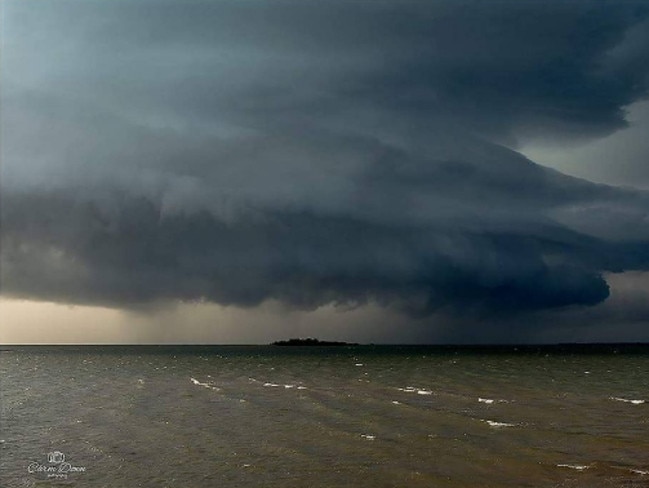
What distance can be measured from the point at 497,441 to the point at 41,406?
44.3m

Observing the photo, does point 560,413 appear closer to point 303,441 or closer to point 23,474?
point 303,441

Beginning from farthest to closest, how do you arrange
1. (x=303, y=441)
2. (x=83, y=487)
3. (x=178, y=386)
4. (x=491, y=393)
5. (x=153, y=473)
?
(x=178, y=386) < (x=491, y=393) < (x=303, y=441) < (x=153, y=473) < (x=83, y=487)

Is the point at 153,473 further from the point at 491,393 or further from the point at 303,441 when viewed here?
the point at 491,393

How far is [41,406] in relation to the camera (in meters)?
62.7

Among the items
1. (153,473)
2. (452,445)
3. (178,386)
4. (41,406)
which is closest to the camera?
(153,473)

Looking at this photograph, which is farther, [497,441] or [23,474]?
[497,441]

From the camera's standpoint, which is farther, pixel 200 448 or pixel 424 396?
pixel 424 396

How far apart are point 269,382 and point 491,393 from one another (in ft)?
107

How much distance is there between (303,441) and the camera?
40.2m

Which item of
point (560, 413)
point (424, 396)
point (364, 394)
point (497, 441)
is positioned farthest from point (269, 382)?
point (497, 441)

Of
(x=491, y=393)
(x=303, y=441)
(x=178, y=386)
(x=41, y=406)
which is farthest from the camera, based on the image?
(x=178, y=386)

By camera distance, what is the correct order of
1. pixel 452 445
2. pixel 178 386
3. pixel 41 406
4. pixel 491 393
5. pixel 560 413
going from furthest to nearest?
pixel 178 386 → pixel 491 393 → pixel 41 406 → pixel 560 413 → pixel 452 445

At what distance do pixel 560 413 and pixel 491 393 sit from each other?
56.2 feet

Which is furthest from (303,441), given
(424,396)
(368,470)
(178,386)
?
(178,386)
